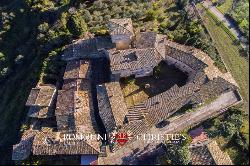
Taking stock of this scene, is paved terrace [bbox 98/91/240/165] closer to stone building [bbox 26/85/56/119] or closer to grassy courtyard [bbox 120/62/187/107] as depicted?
grassy courtyard [bbox 120/62/187/107]

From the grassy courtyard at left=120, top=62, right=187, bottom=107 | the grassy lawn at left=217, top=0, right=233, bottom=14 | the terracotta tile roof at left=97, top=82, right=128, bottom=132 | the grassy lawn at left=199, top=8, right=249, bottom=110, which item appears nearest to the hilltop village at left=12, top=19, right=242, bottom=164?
the terracotta tile roof at left=97, top=82, right=128, bottom=132

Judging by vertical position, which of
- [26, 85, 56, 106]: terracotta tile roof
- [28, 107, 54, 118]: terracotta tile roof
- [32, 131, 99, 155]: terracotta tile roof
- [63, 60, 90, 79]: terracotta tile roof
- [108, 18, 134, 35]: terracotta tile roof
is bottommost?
[32, 131, 99, 155]: terracotta tile roof

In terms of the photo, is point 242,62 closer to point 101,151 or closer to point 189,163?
point 189,163

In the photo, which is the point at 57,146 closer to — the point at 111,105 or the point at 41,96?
the point at 41,96

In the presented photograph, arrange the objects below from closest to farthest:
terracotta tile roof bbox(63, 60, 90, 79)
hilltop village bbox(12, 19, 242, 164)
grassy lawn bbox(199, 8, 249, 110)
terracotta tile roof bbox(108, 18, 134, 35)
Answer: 1. hilltop village bbox(12, 19, 242, 164)
2. terracotta tile roof bbox(108, 18, 134, 35)
3. grassy lawn bbox(199, 8, 249, 110)
4. terracotta tile roof bbox(63, 60, 90, 79)

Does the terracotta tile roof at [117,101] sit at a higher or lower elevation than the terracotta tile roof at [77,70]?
lower

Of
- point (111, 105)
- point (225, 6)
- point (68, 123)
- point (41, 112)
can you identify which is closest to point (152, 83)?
point (111, 105)

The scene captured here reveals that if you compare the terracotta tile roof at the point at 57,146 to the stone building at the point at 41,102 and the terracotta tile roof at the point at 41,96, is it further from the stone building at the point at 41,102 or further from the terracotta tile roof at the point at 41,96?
the terracotta tile roof at the point at 41,96

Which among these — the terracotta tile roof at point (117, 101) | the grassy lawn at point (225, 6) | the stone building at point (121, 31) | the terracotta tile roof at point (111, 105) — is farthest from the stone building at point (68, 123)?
the grassy lawn at point (225, 6)
